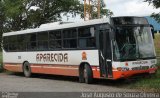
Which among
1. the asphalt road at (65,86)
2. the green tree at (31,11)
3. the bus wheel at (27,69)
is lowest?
the asphalt road at (65,86)

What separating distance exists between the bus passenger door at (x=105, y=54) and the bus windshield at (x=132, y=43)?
41 cm

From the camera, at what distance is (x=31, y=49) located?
2548cm

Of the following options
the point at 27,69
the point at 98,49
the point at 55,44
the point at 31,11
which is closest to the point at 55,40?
the point at 55,44

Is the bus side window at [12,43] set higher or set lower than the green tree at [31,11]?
lower

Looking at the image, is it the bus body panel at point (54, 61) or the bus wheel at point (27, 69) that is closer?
the bus body panel at point (54, 61)

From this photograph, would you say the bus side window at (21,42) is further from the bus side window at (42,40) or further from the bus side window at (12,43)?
the bus side window at (42,40)

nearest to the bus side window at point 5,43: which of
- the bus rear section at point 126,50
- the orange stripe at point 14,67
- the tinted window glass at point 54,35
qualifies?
the orange stripe at point 14,67

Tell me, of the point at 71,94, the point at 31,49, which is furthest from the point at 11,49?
the point at 71,94

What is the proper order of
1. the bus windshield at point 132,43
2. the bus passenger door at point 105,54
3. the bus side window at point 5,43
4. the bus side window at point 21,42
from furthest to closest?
the bus side window at point 5,43 < the bus side window at point 21,42 < the bus passenger door at point 105,54 < the bus windshield at point 132,43

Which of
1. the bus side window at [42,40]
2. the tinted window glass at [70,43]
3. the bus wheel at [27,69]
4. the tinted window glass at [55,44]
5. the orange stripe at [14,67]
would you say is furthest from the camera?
the orange stripe at [14,67]

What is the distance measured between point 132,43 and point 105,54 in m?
1.19

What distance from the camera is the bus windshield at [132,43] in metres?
18.0

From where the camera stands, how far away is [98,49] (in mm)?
18953

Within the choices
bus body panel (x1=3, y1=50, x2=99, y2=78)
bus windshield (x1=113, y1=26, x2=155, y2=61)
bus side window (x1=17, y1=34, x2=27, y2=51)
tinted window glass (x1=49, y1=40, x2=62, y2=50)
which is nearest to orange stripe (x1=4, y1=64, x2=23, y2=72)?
bus body panel (x1=3, y1=50, x2=99, y2=78)
